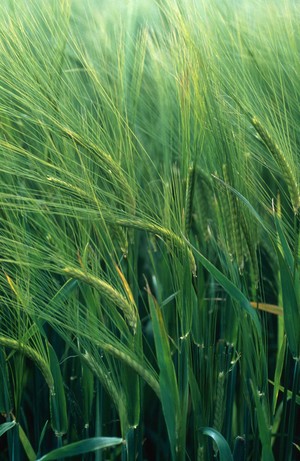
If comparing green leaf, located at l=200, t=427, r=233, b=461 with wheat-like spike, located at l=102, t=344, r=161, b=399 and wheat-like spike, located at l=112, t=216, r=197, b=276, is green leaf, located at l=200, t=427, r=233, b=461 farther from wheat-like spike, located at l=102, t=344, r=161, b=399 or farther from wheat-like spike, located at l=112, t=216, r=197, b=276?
wheat-like spike, located at l=112, t=216, r=197, b=276

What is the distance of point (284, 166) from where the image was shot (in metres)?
0.86

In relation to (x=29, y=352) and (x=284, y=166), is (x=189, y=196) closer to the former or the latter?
(x=284, y=166)

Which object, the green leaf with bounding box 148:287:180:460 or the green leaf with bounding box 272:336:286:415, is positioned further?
the green leaf with bounding box 272:336:286:415

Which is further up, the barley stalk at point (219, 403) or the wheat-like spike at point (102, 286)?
the wheat-like spike at point (102, 286)

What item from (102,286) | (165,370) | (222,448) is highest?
(102,286)

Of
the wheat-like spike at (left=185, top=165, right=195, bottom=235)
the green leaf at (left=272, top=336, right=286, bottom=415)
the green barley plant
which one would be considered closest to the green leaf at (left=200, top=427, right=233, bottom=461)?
the green barley plant

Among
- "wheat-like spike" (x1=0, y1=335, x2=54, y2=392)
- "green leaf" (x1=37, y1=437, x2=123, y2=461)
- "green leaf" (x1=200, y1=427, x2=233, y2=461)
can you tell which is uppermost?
"wheat-like spike" (x1=0, y1=335, x2=54, y2=392)

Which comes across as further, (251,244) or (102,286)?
(251,244)

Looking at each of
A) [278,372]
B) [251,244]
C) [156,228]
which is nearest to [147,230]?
[156,228]

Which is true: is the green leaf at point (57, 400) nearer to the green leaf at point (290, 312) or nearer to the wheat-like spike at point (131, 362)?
the wheat-like spike at point (131, 362)

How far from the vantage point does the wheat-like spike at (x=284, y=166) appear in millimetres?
858

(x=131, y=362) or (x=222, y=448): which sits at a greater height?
(x=131, y=362)

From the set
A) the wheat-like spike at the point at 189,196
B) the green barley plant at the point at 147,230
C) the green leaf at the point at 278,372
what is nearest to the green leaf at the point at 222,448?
the green barley plant at the point at 147,230

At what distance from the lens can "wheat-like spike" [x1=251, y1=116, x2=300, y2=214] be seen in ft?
2.81
